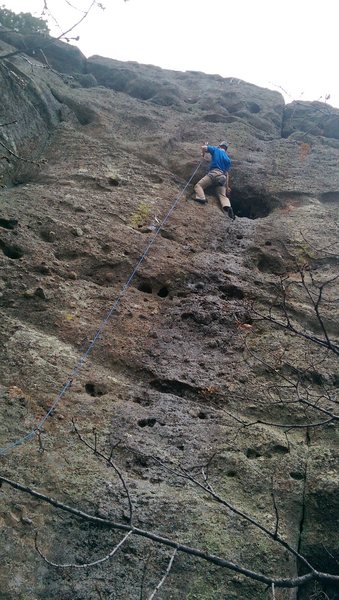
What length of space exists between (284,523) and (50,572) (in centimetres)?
206

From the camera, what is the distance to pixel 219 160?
32.4 ft

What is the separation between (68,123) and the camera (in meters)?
10.2

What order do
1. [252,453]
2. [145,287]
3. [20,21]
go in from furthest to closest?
[20,21]
[145,287]
[252,453]

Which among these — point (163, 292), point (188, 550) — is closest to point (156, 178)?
point (163, 292)

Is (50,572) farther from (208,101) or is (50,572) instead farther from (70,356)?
(208,101)

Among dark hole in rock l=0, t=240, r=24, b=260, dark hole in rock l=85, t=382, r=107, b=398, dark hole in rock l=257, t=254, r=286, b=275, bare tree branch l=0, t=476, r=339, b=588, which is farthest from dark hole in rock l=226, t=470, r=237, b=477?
dark hole in rock l=257, t=254, r=286, b=275

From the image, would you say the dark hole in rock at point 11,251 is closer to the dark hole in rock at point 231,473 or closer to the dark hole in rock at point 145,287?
the dark hole in rock at point 145,287

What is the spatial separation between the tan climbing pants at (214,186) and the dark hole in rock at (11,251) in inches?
149

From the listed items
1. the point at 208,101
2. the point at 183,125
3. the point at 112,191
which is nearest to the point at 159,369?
the point at 112,191

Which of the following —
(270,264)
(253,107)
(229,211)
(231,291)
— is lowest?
(231,291)

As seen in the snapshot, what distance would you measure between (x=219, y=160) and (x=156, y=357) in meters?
5.12

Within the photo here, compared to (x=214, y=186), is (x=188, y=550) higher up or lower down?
lower down

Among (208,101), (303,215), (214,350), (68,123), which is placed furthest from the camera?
(208,101)

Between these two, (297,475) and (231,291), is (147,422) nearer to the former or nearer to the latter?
(297,475)
